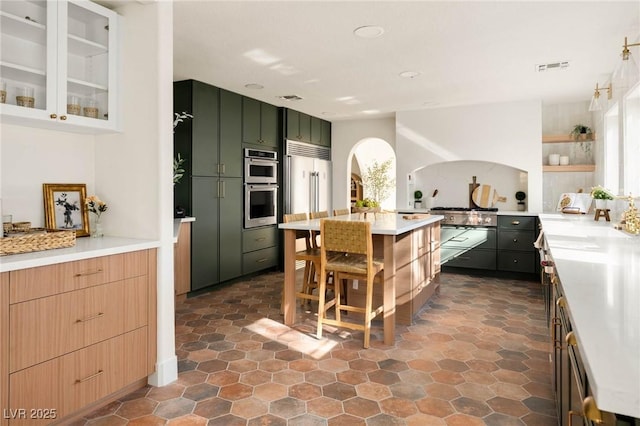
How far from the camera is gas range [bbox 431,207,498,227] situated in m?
5.59

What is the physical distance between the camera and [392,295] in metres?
3.25

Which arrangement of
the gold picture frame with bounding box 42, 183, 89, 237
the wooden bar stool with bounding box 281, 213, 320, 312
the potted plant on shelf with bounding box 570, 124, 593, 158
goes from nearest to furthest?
the gold picture frame with bounding box 42, 183, 89, 237
the wooden bar stool with bounding box 281, 213, 320, 312
the potted plant on shelf with bounding box 570, 124, 593, 158

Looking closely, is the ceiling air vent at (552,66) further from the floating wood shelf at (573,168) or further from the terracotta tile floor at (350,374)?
the terracotta tile floor at (350,374)

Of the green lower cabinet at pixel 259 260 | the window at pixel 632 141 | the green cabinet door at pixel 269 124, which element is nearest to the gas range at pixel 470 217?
the window at pixel 632 141

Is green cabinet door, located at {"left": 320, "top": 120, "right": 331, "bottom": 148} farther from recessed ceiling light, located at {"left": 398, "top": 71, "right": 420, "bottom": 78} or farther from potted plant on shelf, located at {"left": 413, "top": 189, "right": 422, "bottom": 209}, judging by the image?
recessed ceiling light, located at {"left": 398, "top": 71, "right": 420, "bottom": 78}

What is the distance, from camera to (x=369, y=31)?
127 inches

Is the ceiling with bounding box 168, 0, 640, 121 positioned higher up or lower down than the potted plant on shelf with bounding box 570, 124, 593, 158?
higher up

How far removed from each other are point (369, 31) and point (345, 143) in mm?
4197

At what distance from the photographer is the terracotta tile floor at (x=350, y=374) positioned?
217 centimetres

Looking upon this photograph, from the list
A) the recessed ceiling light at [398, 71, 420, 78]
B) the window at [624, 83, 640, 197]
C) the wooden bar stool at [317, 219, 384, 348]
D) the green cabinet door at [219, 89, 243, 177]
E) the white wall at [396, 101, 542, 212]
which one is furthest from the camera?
the white wall at [396, 101, 542, 212]

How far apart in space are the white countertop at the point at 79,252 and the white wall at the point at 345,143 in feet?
17.1

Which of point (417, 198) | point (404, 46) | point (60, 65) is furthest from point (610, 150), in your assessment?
point (60, 65)

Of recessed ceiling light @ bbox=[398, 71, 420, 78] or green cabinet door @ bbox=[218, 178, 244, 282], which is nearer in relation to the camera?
recessed ceiling light @ bbox=[398, 71, 420, 78]

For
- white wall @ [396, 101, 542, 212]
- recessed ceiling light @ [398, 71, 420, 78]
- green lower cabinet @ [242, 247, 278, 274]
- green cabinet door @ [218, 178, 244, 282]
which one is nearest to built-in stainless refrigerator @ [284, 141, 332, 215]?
green lower cabinet @ [242, 247, 278, 274]
